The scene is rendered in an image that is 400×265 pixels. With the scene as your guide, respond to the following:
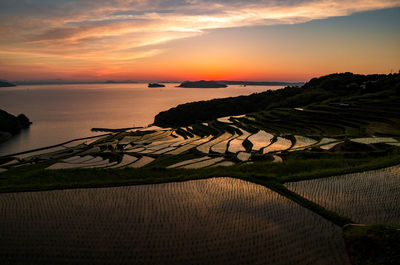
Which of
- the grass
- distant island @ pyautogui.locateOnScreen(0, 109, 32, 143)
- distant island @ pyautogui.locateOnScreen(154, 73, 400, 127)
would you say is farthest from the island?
distant island @ pyautogui.locateOnScreen(0, 109, 32, 143)

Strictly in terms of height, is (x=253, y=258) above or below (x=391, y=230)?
below

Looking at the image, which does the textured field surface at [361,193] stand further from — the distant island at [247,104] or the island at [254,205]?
the distant island at [247,104]

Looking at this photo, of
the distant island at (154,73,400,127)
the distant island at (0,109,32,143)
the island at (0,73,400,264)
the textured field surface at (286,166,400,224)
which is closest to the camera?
the island at (0,73,400,264)

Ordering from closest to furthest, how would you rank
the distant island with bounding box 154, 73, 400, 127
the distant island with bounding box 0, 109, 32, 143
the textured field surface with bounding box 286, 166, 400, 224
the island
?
the island, the textured field surface with bounding box 286, 166, 400, 224, the distant island with bounding box 0, 109, 32, 143, the distant island with bounding box 154, 73, 400, 127

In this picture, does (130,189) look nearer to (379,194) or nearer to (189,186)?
(189,186)

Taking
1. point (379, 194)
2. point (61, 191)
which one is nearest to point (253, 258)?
point (379, 194)

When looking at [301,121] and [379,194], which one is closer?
[379,194]

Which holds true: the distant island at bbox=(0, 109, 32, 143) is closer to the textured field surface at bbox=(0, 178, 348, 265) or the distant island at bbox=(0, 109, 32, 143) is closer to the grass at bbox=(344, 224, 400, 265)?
the textured field surface at bbox=(0, 178, 348, 265)
